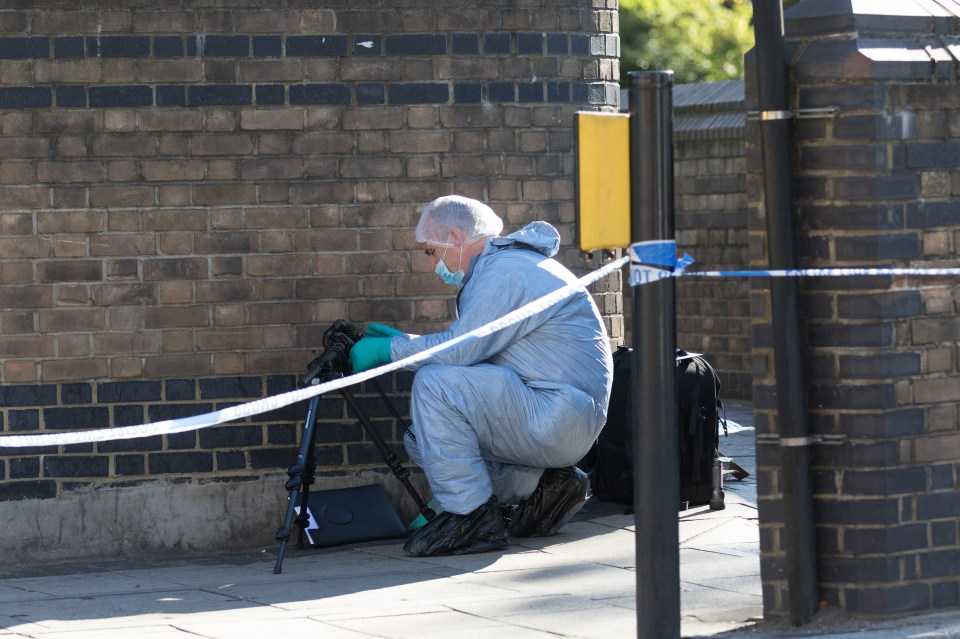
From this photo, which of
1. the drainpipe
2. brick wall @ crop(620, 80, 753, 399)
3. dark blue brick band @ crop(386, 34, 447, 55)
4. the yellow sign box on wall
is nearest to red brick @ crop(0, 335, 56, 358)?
dark blue brick band @ crop(386, 34, 447, 55)

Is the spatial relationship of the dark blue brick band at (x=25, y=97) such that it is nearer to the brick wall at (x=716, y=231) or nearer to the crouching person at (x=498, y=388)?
the crouching person at (x=498, y=388)

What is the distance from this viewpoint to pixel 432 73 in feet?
24.0

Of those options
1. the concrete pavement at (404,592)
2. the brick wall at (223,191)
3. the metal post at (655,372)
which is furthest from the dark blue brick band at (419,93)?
the metal post at (655,372)

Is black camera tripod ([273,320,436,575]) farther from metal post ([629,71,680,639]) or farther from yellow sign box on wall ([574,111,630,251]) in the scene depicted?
yellow sign box on wall ([574,111,630,251])

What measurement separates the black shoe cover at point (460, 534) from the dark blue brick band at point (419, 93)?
187 cm

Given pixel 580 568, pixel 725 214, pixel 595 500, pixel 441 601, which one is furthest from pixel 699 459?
pixel 725 214

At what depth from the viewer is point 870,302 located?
5.15 m

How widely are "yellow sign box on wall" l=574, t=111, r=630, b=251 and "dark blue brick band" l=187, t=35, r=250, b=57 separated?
2.88 metres

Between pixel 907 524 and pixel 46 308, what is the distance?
380 centimetres

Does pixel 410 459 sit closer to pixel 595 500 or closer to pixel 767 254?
pixel 595 500

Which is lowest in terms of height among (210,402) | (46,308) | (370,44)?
(210,402)

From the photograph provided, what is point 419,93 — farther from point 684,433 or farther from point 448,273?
point 684,433

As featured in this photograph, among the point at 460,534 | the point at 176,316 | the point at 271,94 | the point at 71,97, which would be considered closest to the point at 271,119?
the point at 271,94

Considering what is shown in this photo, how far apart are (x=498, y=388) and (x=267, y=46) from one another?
187 cm
